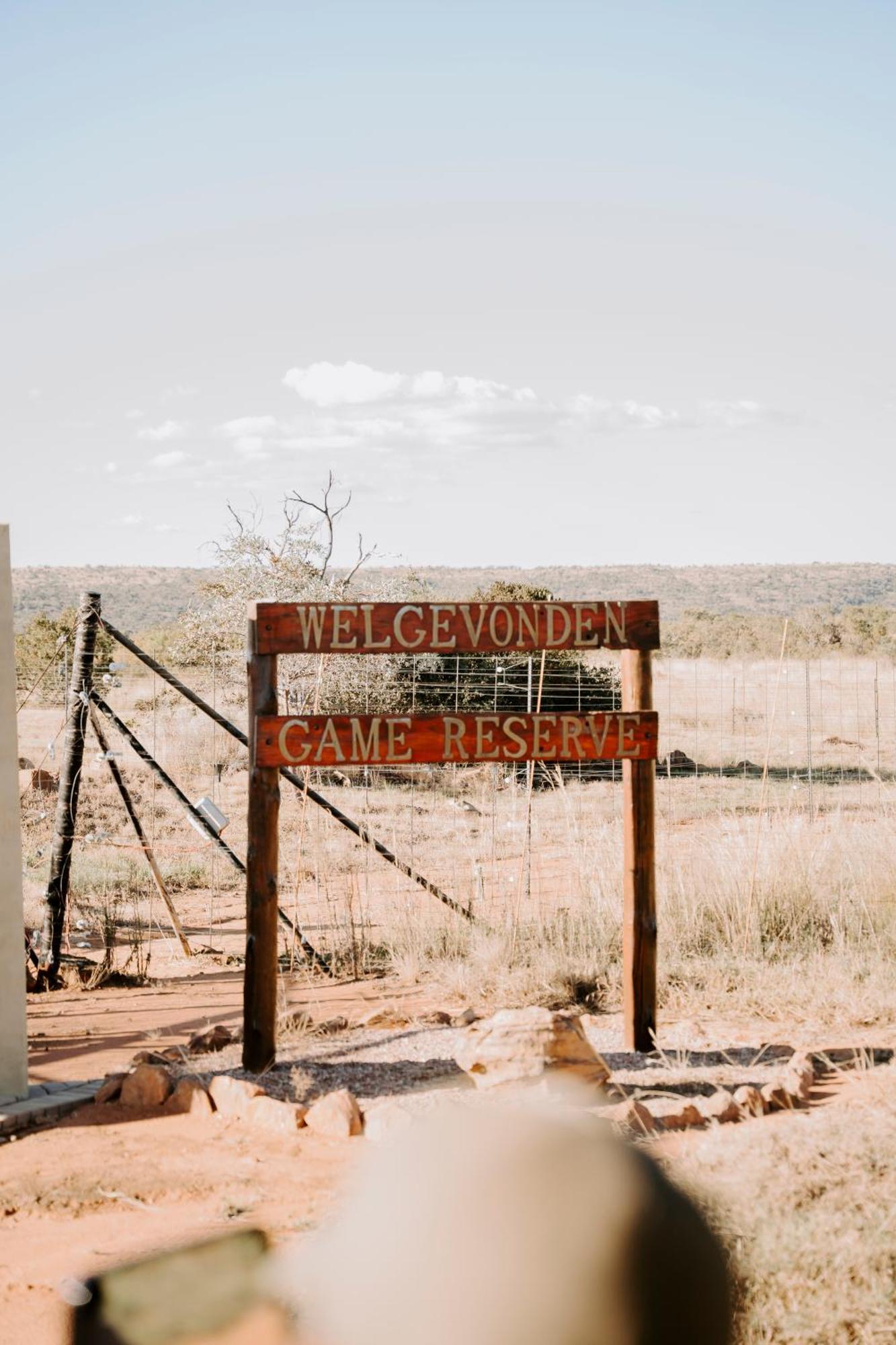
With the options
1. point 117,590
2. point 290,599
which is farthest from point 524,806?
point 117,590

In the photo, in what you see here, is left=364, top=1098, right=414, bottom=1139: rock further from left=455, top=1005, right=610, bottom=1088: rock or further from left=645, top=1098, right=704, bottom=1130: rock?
left=645, top=1098, right=704, bottom=1130: rock

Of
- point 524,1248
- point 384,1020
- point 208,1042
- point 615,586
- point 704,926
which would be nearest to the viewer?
point 524,1248

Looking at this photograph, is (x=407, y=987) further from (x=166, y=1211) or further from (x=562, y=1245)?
(x=562, y=1245)

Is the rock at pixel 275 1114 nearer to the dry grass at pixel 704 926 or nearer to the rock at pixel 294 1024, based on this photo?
the rock at pixel 294 1024

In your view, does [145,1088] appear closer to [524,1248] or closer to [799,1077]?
[799,1077]

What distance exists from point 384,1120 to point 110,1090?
1.36 m

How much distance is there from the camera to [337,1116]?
4641mm

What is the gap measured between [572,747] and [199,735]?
15.6 meters

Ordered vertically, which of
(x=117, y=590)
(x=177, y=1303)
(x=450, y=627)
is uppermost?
(x=117, y=590)

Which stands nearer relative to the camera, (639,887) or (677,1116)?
(677,1116)

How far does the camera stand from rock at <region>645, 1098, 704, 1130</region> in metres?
4.55

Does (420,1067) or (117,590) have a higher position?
(117,590)

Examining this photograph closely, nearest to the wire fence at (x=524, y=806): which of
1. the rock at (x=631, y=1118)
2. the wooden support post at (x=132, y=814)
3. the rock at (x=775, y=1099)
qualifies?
the wooden support post at (x=132, y=814)

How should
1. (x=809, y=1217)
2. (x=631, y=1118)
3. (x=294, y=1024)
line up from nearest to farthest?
(x=809, y=1217) → (x=631, y=1118) → (x=294, y=1024)
